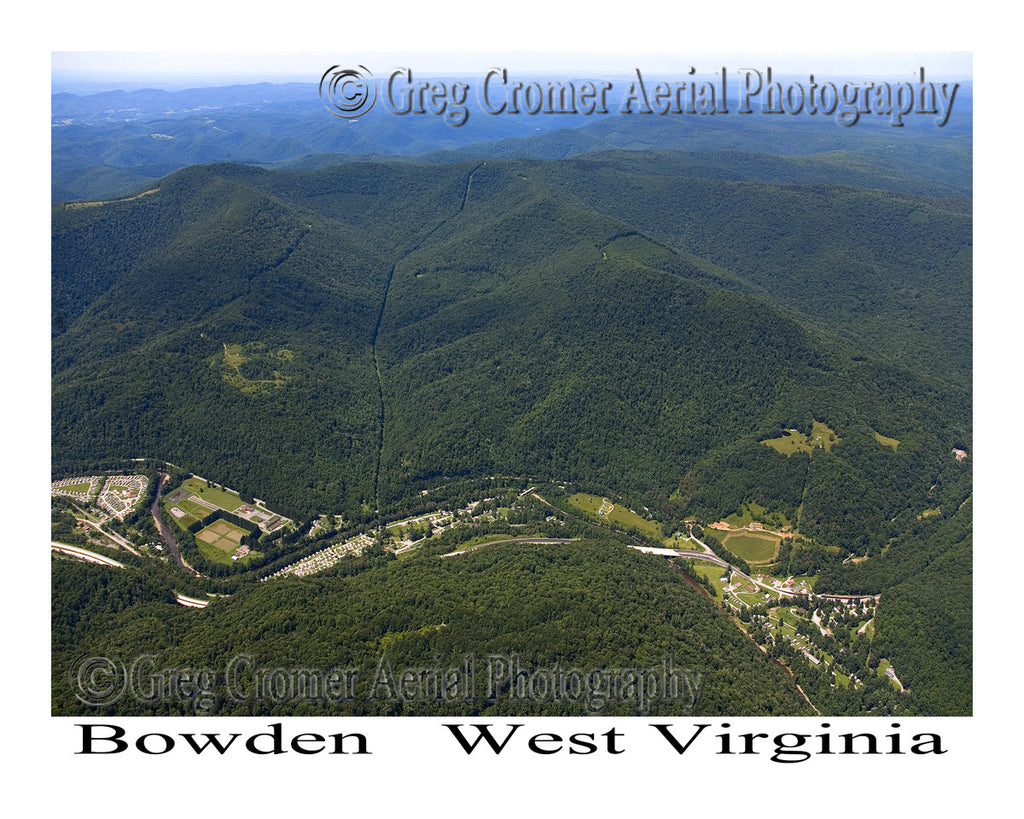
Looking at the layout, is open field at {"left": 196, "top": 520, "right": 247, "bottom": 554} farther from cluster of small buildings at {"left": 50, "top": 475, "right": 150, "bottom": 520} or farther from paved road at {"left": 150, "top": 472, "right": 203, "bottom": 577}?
cluster of small buildings at {"left": 50, "top": 475, "right": 150, "bottom": 520}

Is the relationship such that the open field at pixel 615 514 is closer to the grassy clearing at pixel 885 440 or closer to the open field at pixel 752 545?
the open field at pixel 752 545

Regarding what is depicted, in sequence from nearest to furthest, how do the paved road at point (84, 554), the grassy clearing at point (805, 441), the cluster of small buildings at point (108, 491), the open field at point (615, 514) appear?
the paved road at point (84, 554)
the open field at point (615, 514)
the cluster of small buildings at point (108, 491)
the grassy clearing at point (805, 441)

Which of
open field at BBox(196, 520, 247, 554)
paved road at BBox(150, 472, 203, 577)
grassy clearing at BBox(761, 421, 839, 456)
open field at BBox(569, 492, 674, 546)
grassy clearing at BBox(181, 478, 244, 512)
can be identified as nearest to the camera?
paved road at BBox(150, 472, 203, 577)

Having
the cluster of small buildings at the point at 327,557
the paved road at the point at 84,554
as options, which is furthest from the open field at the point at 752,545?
the paved road at the point at 84,554

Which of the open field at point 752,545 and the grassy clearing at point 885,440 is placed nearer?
the open field at point 752,545

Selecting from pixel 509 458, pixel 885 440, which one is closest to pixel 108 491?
pixel 509 458

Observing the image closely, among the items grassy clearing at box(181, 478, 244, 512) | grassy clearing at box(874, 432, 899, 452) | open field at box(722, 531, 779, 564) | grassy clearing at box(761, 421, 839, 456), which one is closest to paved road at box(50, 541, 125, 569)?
grassy clearing at box(181, 478, 244, 512)

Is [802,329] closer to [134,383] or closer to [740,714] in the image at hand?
[740,714]

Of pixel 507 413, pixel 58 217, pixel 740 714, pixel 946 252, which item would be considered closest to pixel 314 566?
pixel 507 413
